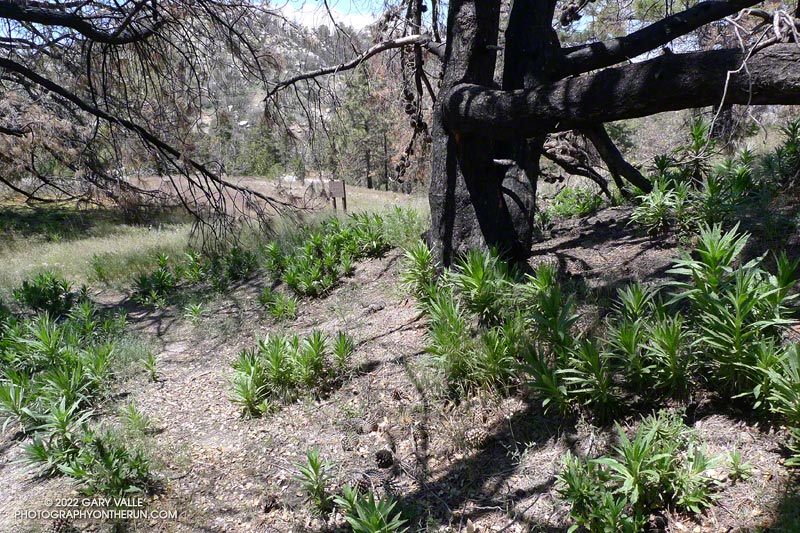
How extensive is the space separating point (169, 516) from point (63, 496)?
84 centimetres

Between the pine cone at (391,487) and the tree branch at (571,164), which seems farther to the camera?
the tree branch at (571,164)

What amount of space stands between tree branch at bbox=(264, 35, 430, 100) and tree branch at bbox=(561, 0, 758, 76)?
1922 mm

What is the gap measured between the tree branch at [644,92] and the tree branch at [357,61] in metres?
2.13

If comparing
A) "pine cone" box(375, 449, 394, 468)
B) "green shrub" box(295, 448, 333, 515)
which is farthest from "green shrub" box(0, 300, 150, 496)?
"pine cone" box(375, 449, 394, 468)

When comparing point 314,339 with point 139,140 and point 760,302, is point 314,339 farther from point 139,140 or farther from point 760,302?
point 139,140

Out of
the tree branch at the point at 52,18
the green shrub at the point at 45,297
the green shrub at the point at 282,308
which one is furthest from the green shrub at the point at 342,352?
the green shrub at the point at 45,297

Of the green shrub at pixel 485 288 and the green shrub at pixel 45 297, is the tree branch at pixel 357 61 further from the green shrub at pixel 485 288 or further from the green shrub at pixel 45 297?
the green shrub at pixel 45 297

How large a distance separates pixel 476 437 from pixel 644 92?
2.52 metres

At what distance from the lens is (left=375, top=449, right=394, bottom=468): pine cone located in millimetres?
3631


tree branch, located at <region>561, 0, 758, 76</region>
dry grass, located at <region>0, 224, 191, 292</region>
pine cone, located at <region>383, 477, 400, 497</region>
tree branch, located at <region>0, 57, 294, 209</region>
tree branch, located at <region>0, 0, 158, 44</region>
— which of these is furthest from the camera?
dry grass, located at <region>0, 224, 191, 292</region>

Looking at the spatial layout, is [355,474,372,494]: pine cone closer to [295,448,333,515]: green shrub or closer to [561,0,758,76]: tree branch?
[295,448,333,515]: green shrub

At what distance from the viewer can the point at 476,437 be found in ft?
11.9

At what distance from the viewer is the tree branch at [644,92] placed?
288 cm

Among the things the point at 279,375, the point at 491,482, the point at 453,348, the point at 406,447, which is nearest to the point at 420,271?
the point at 453,348
